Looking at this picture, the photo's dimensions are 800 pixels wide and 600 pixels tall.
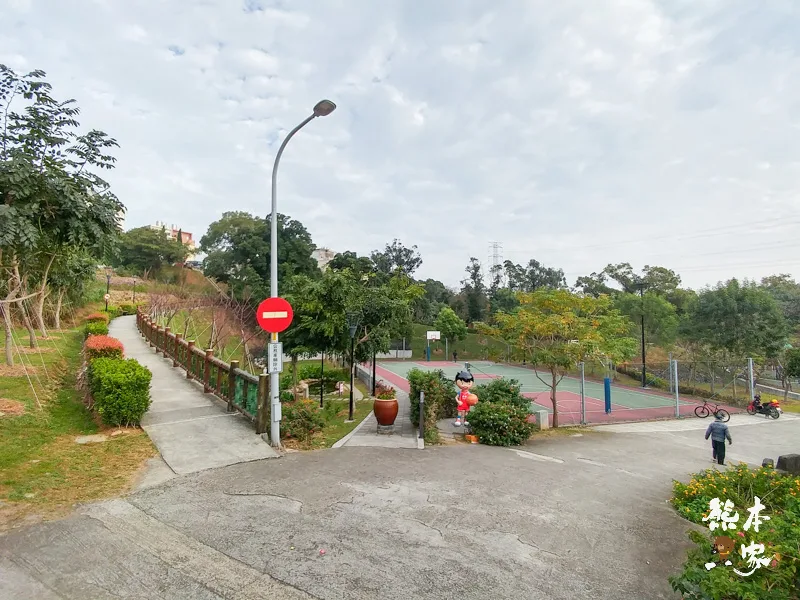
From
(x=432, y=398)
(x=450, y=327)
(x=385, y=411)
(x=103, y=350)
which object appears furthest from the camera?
(x=450, y=327)

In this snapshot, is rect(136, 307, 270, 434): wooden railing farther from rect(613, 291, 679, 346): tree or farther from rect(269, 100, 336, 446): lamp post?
rect(613, 291, 679, 346): tree

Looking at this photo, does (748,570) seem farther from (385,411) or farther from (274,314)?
(385,411)

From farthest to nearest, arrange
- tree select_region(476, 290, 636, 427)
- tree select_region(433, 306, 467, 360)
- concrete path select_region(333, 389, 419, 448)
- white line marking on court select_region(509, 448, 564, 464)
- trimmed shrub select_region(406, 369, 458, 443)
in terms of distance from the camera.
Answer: tree select_region(433, 306, 467, 360)
tree select_region(476, 290, 636, 427)
trimmed shrub select_region(406, 369, 458, 443)
white line marking on court select_region(509, 448, 564, 464)
concrete path select_region(333, 389, 419, 448)

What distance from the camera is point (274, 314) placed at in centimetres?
695

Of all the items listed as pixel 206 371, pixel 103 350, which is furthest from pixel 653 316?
pixel 103 350

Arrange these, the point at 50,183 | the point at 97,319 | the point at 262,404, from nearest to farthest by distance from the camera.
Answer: the point at 50,183 < the point at 262,404 < the point at 97,319

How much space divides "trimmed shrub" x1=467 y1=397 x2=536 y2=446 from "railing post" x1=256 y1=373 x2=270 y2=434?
458cm

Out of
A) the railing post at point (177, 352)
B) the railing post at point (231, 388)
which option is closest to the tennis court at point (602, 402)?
the railing post at point (231, 388)

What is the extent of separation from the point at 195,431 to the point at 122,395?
1354mm

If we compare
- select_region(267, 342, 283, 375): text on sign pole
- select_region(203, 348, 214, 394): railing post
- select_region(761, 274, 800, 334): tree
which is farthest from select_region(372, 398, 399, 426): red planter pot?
select_region(761, 274, 800, 334): tree

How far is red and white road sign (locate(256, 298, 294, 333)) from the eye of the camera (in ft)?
22.6

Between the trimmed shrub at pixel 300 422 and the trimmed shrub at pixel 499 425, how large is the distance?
356cm

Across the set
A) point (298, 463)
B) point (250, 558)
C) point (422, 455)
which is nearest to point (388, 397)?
point (422, 455)

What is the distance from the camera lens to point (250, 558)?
3637 millimetres
